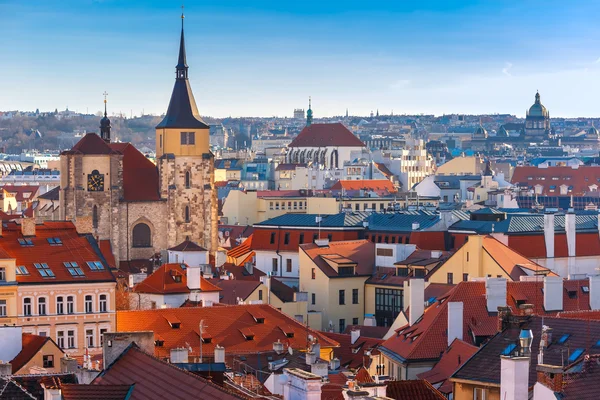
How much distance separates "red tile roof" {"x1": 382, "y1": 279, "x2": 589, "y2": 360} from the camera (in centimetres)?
5181

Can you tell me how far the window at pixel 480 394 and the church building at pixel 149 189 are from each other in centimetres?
7423

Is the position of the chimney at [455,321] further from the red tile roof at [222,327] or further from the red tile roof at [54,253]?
the red tile roof at [54,253]

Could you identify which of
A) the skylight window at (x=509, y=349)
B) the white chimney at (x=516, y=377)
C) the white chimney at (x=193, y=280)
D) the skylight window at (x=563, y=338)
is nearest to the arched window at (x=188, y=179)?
the white chimney at (x=193, y=280)

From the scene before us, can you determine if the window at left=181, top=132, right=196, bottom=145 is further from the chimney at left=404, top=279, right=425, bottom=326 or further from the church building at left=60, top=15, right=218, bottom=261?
the chimney at left=404, top=279, right=425, bottom=326

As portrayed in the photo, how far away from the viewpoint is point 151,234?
11275 cm

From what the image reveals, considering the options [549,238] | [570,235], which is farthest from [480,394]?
[570,235]

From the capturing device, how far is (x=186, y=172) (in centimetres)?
11569

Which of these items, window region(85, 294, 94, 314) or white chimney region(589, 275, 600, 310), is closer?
white chimney region(589, 275, 600, 310)

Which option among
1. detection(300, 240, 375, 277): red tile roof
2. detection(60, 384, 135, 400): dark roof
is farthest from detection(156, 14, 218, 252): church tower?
detection(60, 384, 135, 400): dark roof

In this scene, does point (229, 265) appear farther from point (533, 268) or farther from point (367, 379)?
point (367, 379)

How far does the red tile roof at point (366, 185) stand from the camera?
17075cm

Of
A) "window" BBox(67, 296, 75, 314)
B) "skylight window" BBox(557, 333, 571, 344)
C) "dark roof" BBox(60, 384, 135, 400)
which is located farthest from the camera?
"window" BBox(67, 296, 75, 314)

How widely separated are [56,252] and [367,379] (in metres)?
23.6

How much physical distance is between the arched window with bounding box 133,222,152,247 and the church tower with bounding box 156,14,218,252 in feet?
4.22
